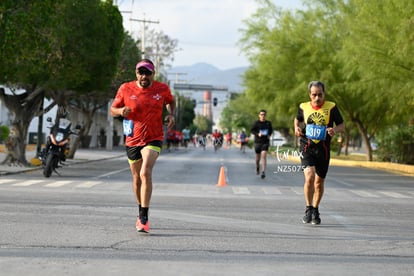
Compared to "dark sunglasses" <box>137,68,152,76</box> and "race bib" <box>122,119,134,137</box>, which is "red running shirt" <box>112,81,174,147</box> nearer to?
"race bib" <box>122,119,134,137</box>

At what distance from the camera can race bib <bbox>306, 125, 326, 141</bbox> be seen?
11.3 m

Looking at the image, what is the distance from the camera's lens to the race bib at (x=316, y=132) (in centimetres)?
1127

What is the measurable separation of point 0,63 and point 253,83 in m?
24.9

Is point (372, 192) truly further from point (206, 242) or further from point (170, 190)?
point (206, 242)

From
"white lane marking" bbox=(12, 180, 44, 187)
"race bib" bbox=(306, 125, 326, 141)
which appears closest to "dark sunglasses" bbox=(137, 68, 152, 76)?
"race bib" bbox=(306, 125, 326, 141)

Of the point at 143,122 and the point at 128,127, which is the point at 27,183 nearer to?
the point at 128,127

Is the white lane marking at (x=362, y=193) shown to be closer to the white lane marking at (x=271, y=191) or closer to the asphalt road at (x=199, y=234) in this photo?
the asphalt road at (x=199, y=234)

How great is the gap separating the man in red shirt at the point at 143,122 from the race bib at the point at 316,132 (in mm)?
2168

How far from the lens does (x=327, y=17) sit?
1660 inches

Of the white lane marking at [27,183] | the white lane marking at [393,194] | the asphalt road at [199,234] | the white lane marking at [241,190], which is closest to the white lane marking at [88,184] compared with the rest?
the asphalt road at [199,234]

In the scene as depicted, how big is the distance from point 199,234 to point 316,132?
253cm

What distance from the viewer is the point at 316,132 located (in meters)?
11.3

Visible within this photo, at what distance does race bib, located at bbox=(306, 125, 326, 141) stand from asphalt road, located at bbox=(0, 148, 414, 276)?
1.20 meters

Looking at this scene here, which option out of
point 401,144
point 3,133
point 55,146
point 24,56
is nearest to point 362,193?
point 55,146
